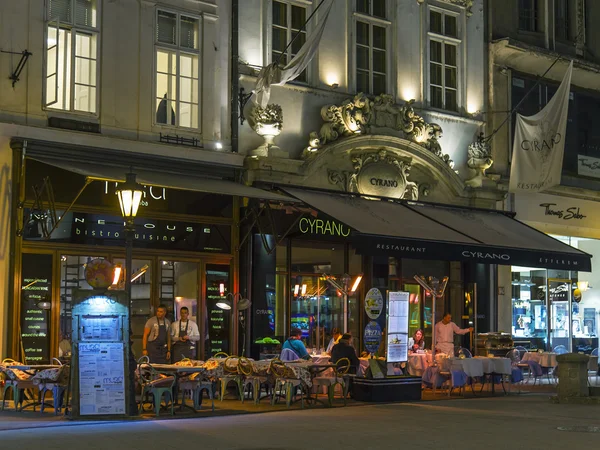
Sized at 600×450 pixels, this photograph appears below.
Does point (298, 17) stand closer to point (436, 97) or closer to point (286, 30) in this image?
point (286, 30)

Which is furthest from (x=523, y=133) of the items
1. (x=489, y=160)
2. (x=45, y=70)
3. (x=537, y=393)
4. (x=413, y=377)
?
(x=45, y=70)

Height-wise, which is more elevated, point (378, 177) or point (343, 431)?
point (378, 177)

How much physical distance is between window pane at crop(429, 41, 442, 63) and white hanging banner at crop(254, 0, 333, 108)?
4.90 meters

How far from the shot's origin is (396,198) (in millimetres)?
23766

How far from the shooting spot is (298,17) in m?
22.5

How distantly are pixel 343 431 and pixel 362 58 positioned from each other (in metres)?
11.8

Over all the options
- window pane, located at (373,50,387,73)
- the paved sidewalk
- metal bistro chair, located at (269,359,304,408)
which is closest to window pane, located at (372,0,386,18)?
window pane, located at (373,50,387,73)

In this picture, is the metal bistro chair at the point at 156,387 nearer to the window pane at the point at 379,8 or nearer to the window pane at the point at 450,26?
the window pane at the point at 379,8

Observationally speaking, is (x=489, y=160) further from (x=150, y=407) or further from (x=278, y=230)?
(x=150, y=407)

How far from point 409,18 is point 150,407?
39.2 feet

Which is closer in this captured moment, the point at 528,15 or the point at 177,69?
the point at 177,69

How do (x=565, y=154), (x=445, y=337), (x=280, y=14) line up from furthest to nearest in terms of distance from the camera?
(x=565, y=154), (x=280, y=14), (x=445, y=337)

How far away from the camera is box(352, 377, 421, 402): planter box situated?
18.6 metres

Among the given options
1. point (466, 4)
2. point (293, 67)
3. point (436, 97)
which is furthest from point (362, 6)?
point (293, 67)
